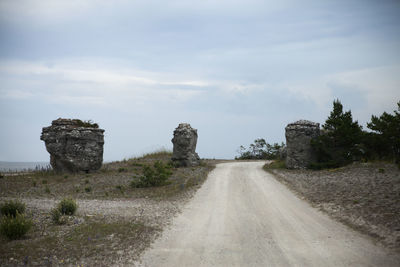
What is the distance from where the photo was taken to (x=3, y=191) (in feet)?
56.3

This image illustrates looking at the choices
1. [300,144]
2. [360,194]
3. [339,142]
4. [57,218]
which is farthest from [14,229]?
[339,142]

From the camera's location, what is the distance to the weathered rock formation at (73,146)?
74.5ft

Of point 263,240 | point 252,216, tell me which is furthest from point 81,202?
point 263,240

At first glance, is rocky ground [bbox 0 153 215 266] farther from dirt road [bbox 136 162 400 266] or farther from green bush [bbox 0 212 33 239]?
dirt road [bbox 136 162 400 266]

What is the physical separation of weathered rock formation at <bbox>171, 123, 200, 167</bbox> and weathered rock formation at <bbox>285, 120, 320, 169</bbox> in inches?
319

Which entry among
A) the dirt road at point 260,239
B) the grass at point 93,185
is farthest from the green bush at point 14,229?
the grass at point 93,185

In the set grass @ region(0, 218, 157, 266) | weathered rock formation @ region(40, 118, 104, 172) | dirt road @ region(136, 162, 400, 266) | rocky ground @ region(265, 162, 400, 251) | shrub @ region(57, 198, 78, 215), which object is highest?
weathered rock formation @ region(40, 118, 104, 172)

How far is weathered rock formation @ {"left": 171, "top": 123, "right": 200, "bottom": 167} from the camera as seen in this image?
2655 cm

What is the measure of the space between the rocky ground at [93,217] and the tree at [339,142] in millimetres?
9767

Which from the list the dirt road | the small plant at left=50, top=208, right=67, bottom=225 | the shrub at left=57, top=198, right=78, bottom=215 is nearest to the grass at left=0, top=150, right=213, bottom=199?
the dirt road

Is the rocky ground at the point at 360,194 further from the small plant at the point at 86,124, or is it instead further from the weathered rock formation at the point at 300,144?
the small plant at the point at 86,124

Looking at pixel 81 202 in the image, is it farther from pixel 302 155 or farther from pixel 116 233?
pixel 302 155

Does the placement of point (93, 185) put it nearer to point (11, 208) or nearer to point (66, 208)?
point (66, 208)

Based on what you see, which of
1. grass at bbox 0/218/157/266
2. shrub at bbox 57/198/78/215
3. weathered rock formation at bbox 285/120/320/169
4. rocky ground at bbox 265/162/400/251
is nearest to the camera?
grass at bbox 0/218/157/266
